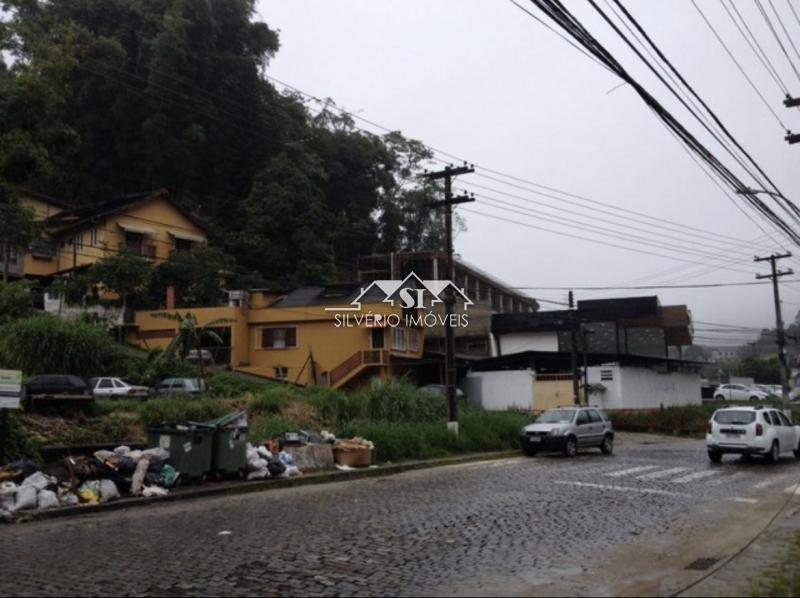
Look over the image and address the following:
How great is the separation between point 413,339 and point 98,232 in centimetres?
2375

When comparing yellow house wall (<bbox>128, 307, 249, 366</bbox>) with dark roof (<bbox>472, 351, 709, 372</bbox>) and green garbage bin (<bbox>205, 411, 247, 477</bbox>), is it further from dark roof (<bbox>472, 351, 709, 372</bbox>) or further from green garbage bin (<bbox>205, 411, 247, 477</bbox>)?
green garbage bin (<bbox>205, 411, 247, 477</bbox>)

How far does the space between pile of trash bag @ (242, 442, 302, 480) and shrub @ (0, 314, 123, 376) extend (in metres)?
15.8

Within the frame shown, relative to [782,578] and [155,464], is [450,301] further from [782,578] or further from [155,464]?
[782,578]

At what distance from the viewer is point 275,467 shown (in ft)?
55.8

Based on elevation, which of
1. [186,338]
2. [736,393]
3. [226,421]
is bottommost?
[736,393]

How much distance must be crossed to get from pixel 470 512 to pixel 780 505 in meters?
5.79

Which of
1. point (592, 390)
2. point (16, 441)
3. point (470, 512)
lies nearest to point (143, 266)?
point (592, 390)

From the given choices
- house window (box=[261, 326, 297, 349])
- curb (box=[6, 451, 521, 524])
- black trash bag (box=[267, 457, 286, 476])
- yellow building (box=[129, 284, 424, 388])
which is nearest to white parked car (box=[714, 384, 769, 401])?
yellow building (box=[129, 284, 424, 388])

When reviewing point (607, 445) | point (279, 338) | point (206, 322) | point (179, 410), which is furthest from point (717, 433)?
point (206, 322)

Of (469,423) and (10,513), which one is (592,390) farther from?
(10,513)

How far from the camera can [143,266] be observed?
49.8m

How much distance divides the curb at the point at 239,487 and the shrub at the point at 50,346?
1654 centimetres

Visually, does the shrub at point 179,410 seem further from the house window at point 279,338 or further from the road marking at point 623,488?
the house window at point 279,338

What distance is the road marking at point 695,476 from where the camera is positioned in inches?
682
